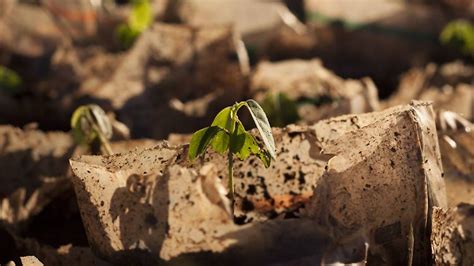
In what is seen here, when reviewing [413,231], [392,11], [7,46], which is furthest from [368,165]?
[392,11]

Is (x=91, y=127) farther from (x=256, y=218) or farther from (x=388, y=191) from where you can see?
(x=388, y=191)

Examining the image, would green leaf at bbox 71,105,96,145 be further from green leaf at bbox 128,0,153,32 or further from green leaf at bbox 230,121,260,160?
green leaf at bbox 128,0,153,32

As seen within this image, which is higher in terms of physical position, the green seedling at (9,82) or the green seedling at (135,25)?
the green seedling at (135,25)

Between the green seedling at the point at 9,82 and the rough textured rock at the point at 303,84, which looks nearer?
the rough textured rock at the point at 303,84

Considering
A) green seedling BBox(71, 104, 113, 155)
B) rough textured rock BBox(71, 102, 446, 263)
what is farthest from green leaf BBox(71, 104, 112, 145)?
rough textured rock BBox(71, 102, 446, 263)

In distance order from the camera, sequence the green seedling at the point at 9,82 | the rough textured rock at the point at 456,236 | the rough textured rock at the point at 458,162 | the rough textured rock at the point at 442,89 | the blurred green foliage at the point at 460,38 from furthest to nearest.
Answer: the blurred green foliage at the point at 460,38
the green seedling at the point at 9,82
the rough textured rock at the point at 442,89
the rough textured rock at the point at 458,162
the rough textured rock at the point at 456,236

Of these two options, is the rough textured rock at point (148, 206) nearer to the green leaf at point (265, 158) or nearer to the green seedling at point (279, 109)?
the green leaf at point (265, 158)

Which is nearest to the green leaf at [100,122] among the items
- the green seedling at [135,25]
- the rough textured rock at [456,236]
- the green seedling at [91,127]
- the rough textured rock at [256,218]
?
the green seedling at [91,127]

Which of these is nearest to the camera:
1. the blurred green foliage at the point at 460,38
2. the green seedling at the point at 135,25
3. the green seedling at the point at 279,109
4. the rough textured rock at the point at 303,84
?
the green seedling at the point at 279,109
